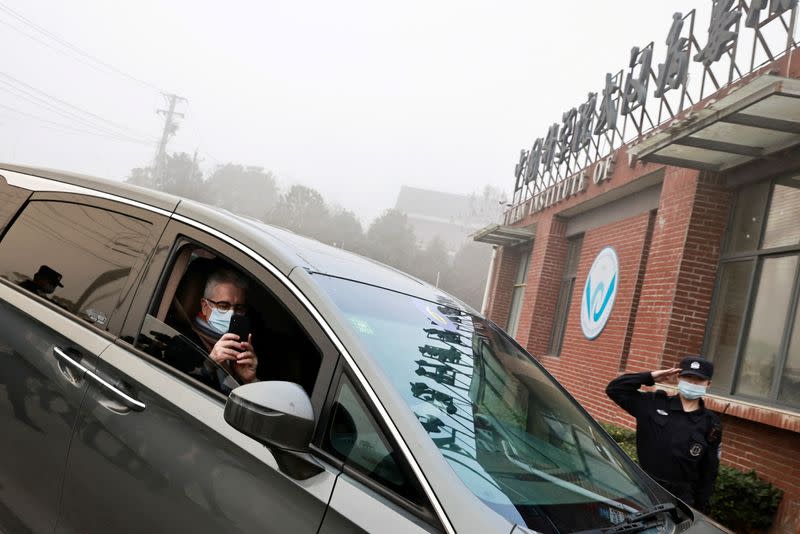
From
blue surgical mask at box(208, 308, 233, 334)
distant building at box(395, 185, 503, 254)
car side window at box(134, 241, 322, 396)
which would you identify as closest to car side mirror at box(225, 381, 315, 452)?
car side window at box(134, 241, 322, 396)

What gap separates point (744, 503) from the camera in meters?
5.72

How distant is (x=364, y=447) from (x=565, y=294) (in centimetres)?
1240

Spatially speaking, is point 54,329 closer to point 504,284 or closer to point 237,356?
point 237,356

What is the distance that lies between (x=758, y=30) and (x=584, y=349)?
5690 mm

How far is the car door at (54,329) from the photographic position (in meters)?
2.36

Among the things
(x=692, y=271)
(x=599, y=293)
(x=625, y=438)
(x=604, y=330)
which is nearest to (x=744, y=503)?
(x=625, y=438)

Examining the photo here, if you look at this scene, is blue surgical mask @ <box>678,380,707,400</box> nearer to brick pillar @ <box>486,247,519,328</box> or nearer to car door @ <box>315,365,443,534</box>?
car door @ <box>315,365,443,534</box>

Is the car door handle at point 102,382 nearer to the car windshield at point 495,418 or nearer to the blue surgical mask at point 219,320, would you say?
the blue surgical mask at point 219,320

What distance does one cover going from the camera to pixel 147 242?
2508mm

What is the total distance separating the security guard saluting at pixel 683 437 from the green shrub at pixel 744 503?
5.59ft

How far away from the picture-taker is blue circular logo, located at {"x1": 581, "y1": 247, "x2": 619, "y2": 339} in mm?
10859

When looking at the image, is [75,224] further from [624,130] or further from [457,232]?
[457,232]

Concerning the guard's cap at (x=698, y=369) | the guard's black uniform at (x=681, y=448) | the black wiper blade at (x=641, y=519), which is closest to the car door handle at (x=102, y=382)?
the black wiper blade at (x=641, y=519)

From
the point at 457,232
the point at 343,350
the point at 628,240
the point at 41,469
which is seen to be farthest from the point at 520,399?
the point at 457,232
